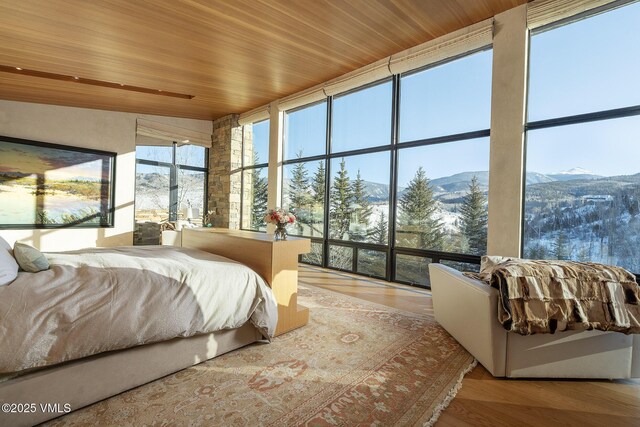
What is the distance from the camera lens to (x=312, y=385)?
1.86m

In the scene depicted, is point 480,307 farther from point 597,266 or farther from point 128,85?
point 128,85

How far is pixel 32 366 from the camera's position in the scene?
1.42 meters

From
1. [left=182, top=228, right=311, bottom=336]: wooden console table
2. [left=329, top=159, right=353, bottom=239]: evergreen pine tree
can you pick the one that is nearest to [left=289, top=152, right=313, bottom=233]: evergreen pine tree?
[left=329, top=159, right=353, bottom=239]: evergreen pine tree

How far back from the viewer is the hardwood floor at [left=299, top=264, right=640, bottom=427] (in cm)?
160

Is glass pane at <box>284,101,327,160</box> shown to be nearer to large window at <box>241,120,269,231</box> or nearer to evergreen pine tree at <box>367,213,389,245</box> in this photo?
large window at <box>241,120,269,231</box>

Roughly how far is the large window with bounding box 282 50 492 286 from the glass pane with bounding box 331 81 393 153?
2 centimetres

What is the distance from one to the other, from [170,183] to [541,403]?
715 centimetres

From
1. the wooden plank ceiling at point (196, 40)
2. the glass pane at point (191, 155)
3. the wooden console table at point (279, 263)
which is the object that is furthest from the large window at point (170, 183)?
the wooden console table at point (279, 263)

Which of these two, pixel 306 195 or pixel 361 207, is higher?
pixel 306 195

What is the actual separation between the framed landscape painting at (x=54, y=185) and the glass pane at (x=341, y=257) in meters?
4.45

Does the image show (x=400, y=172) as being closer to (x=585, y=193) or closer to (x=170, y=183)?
(x=585, y=193)

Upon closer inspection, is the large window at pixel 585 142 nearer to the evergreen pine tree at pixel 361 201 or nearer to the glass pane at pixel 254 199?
the evergreen pine tree at pixel 361 201

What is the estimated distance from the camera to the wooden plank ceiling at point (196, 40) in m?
3.02

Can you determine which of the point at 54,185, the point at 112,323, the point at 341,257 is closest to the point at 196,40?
the point at 112,323
